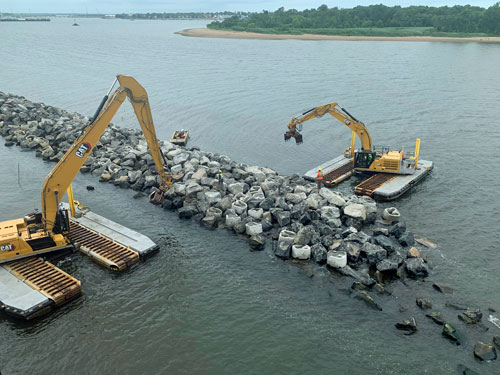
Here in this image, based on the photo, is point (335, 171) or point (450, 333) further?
point (335, 171)

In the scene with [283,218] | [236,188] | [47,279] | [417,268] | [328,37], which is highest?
[328,37]

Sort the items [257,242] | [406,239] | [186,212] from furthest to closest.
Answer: [186,212], [406,239], [257,242]

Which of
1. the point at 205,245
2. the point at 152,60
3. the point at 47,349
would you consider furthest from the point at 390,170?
the point at 152,60

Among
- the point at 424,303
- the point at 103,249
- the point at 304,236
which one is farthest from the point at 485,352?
the point at 103,249

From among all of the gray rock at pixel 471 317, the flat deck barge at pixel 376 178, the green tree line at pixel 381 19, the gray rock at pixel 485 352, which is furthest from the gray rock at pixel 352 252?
the green tree line at pixel 381 19

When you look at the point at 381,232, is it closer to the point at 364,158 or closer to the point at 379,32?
the point at 364,158

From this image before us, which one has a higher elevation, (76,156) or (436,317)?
(76,156)

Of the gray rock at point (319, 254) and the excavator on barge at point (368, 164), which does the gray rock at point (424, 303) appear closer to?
the gray rock at point (319, 254)
